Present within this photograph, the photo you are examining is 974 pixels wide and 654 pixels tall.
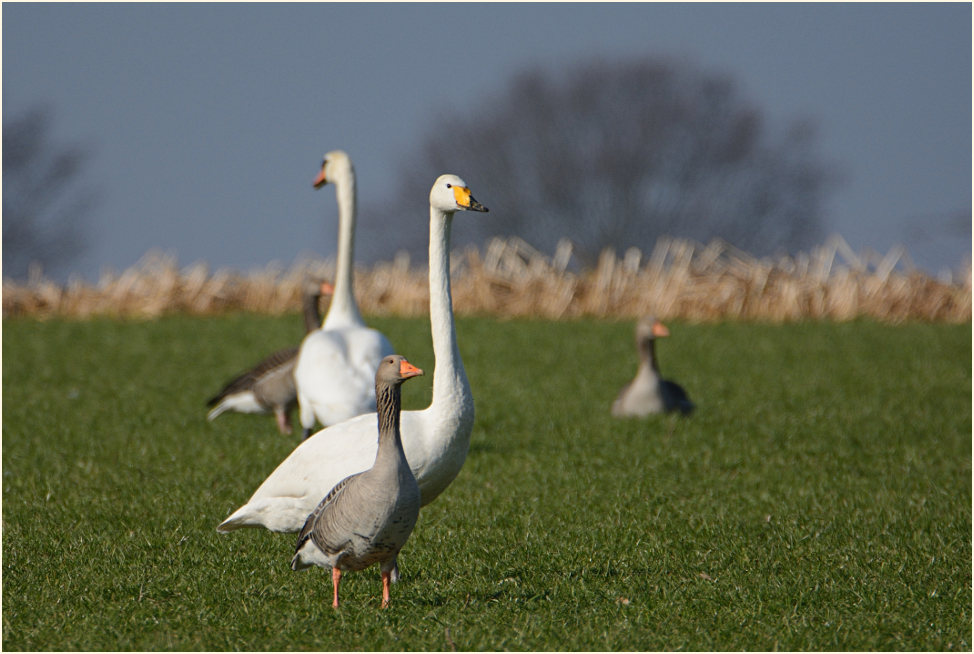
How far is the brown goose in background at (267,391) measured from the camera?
34.6 feet

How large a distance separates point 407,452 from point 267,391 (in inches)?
222

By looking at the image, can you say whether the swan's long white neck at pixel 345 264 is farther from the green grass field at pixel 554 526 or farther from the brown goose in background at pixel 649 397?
the brown goose in background at pixel 649 397

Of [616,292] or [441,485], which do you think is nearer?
[441,485]

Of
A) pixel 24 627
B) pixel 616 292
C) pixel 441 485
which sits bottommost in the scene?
pixel 24 627

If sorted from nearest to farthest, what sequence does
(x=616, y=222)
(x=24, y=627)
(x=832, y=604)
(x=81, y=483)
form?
(x=24, y=627), (x=832, y=604), (x=81, y=483), (x=616, y=222)

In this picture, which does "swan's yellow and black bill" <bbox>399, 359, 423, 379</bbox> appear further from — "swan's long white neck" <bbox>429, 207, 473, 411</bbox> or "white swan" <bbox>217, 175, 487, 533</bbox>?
"white swan" <bbox>217, 175, 487, 533</bbox>

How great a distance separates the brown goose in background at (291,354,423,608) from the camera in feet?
15.0

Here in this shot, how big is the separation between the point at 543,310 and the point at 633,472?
13666 millimetres

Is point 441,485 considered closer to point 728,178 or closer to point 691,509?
point 691,509

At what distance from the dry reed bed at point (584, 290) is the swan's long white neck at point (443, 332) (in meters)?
16.1

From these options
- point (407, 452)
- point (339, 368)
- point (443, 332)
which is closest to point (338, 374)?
point (339, 368)

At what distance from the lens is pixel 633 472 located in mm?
8602

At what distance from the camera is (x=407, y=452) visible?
5.38 m

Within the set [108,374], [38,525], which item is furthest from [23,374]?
[38,525]
